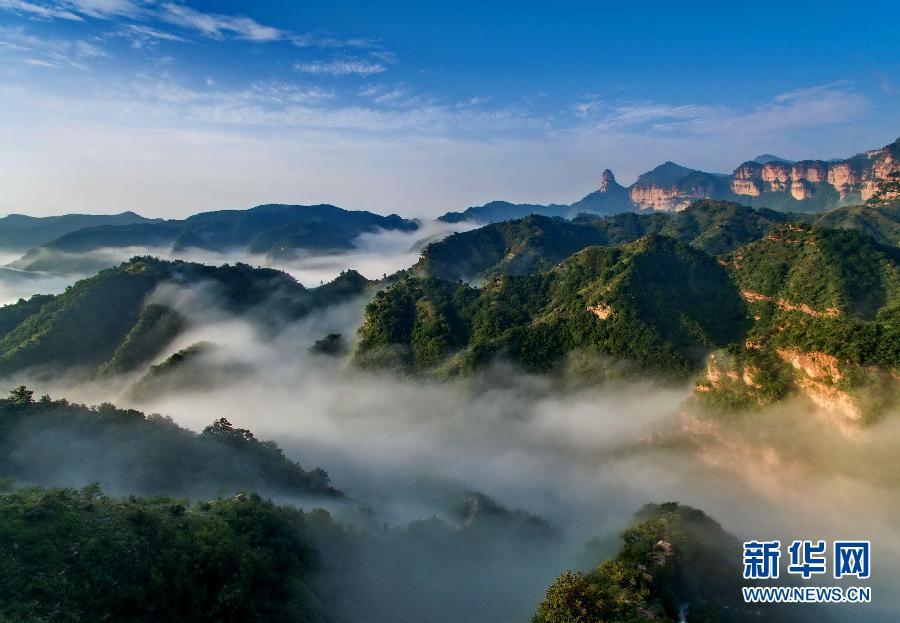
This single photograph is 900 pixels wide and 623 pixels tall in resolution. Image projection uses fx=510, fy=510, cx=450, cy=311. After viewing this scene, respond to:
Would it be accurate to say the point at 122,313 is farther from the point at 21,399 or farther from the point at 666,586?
the point at 666,586

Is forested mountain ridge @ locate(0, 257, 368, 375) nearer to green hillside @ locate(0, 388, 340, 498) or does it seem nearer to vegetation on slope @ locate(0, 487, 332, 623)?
green hillside @ locate(0, 388, 340, 498)

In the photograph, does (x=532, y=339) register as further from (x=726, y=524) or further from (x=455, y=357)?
(x=726, y=524)

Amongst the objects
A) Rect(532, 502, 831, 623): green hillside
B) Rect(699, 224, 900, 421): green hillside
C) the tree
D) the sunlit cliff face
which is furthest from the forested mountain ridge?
Rect(532, 502, 831, 623): green hillside

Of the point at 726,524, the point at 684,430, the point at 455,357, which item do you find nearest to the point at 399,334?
the point at 455,357

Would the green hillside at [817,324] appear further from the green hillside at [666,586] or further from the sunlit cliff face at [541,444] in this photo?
the green hillside at [666,586]

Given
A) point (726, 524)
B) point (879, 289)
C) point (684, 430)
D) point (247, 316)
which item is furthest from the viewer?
point (247, 316)

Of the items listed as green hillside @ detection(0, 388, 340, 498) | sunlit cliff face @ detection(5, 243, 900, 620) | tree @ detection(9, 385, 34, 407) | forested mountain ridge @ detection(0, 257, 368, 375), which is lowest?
sunlit cliff face @ detection(5, 243, 900, 620)

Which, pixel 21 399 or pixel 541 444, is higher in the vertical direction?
pixel 21 399

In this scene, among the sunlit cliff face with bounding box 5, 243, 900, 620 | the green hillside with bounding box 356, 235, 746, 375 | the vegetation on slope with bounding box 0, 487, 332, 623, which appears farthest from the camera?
the green hillside with bounding box 356, 235, 746, 375

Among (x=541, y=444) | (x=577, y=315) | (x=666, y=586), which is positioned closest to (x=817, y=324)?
(x=577, y=315)

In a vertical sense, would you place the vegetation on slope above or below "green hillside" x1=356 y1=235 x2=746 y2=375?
below

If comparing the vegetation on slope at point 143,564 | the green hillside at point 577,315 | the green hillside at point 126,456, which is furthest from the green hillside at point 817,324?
the green hillside at point 126,456
